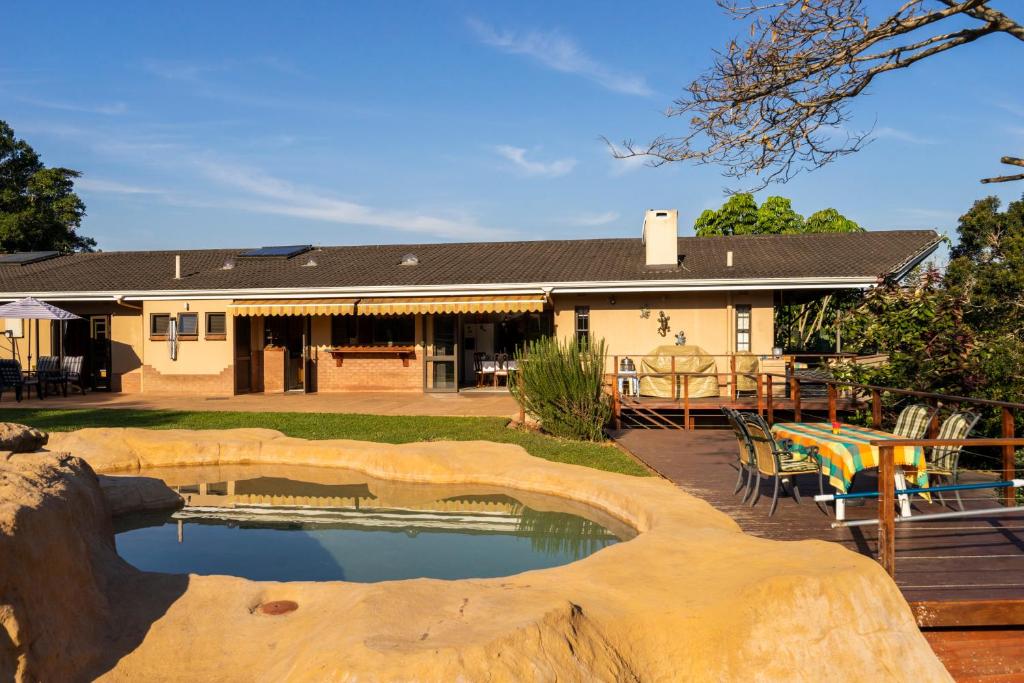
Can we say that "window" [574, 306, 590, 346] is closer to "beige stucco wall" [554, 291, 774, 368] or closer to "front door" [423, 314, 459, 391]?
"beige stucco wall" [554, 291, 774, 368]

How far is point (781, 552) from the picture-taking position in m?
5.75

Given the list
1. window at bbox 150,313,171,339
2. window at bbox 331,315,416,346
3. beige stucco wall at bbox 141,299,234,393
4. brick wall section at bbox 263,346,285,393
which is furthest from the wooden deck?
window at bbox 150,313,171,339

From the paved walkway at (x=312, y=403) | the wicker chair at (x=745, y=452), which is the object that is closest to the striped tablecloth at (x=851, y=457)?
the wicker chair at (x=745, y=452)

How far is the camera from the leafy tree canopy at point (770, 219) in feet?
167

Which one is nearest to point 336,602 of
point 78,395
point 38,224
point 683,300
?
point 683,300

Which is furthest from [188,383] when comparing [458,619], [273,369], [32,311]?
[458,619]

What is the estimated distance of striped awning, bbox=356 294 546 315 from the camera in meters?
20.1

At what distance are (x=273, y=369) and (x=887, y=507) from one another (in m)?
20.1

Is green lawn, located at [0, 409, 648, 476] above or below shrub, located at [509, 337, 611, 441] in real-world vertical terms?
below

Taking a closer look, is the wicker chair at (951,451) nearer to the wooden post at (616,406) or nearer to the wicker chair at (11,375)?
the wooden post at (616,406)

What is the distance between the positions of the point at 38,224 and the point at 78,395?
23.5 metres

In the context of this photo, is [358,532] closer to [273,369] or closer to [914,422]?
[914,422]

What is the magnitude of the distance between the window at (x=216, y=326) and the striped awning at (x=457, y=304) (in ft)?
14.0

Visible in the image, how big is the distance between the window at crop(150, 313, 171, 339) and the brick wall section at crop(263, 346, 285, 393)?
2.89 metres
